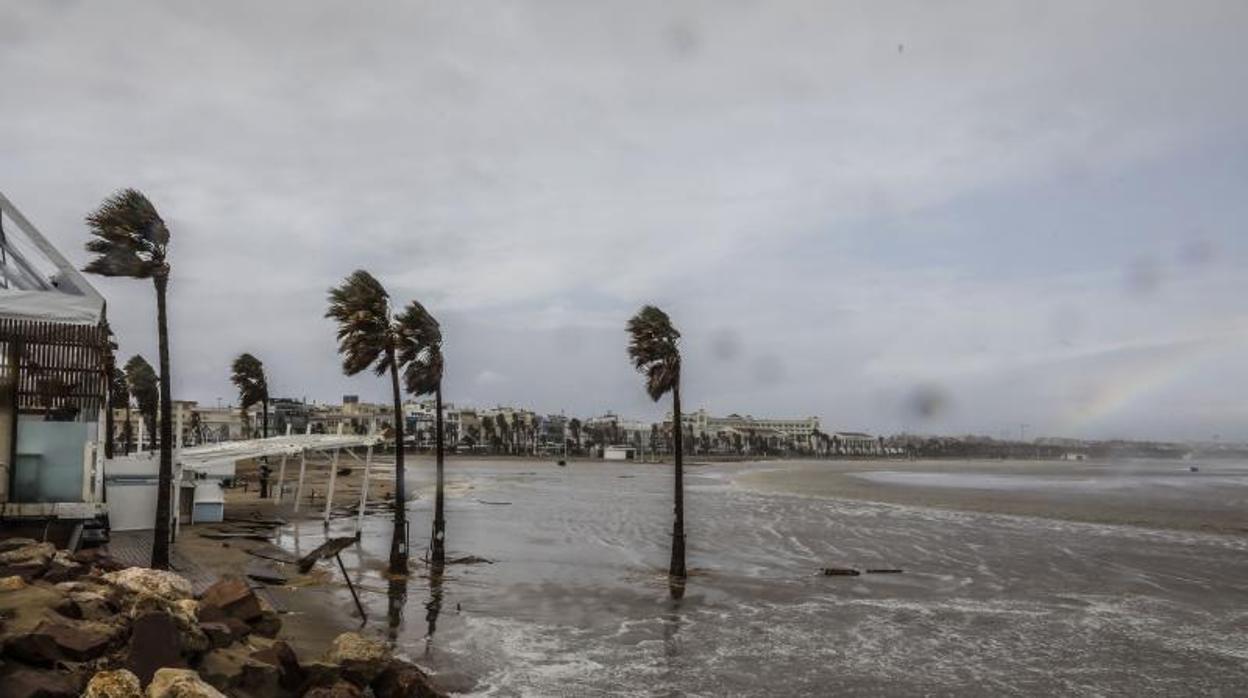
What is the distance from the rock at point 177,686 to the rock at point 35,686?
0.71 m

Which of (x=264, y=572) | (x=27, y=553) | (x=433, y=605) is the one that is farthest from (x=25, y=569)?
(x=264, y=572)

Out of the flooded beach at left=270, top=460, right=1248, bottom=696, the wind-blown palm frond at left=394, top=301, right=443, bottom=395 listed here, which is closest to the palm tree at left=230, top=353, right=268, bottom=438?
the flooded beach at left=270, top=460, right=1248, bottom=696

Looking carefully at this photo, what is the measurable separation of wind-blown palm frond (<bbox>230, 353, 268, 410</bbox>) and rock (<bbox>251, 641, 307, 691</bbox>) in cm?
4196

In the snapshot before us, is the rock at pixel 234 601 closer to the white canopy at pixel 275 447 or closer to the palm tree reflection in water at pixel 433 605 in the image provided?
the palm tree reflection in water at pixel 433 605

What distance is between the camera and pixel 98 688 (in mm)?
7812

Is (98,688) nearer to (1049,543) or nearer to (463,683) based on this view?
(463,683)

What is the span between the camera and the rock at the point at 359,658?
436 inches

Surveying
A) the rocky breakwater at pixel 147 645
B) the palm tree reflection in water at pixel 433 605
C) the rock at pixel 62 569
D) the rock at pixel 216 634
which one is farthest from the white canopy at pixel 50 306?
the rock at pixel 216 634

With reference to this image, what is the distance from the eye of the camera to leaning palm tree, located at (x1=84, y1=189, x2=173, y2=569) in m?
17.2

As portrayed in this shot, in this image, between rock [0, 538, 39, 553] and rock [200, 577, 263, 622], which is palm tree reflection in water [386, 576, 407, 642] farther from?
rock [0, 538, 39, 553]

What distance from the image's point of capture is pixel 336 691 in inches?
394

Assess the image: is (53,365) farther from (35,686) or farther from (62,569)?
(35,686)

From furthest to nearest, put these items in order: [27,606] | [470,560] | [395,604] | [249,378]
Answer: [249,378], [470,560], [395,604], [27,606]

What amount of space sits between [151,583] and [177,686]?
4.90 metres
